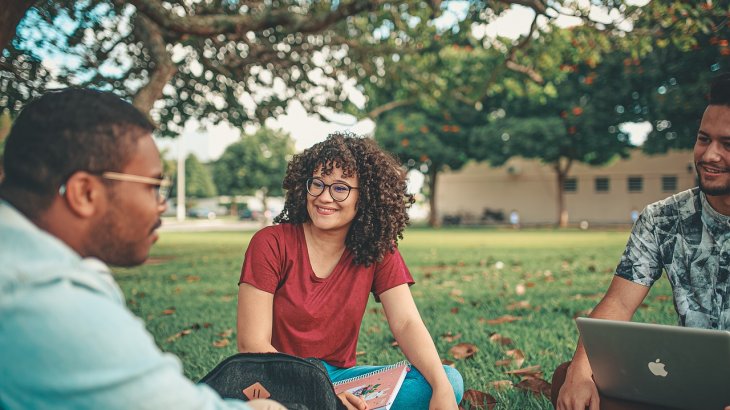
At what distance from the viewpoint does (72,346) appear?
3.56 feet

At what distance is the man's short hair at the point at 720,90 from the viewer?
7.84 ft

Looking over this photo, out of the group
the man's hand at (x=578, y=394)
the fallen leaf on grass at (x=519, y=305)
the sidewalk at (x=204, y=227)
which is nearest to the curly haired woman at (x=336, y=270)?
the man's hand at (x=578, y=394)

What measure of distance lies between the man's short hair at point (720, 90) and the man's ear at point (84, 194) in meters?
2.33

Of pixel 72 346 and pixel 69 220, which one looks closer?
pixel 72 346

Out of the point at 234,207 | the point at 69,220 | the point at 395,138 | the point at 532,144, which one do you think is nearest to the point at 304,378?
the point at 69,220

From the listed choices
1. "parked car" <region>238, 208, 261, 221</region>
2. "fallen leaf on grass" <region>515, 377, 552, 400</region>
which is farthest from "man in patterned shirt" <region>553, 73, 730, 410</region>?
"parked car" <region>238, 208, 261, 221</region>

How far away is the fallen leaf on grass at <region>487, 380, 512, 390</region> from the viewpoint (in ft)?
11.5

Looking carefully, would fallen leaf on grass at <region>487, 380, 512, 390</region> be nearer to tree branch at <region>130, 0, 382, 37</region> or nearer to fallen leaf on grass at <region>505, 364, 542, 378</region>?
fallen leaf on grass at <region>505, 364, 542, 378</region>

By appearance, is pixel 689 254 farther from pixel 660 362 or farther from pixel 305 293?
pixel 305 293

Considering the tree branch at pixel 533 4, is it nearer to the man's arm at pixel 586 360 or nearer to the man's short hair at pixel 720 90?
the man's short hair at pixel 720 90

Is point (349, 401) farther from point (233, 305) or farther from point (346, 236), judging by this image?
point (233, 305)

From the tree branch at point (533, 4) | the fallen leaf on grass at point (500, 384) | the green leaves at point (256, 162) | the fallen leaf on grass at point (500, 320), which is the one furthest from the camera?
the green leaves at point (256, 162)

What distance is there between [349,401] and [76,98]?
1.42 m

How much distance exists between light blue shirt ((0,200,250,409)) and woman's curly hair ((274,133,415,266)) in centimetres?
173
